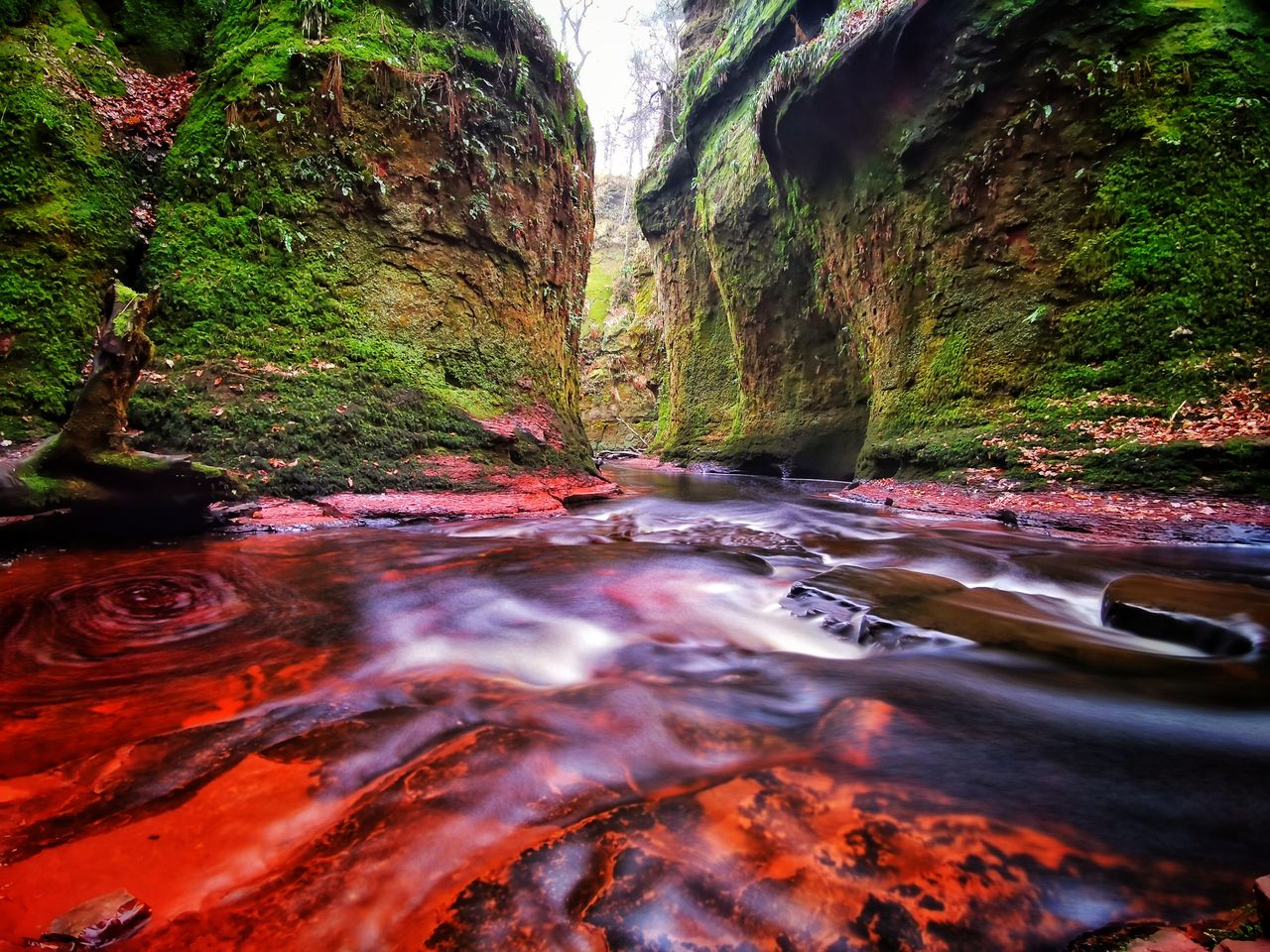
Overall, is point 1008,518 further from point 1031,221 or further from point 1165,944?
point 1165,944

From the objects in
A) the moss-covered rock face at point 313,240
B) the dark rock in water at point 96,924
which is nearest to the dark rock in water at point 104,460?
the moss-covered rock face at point 313,240

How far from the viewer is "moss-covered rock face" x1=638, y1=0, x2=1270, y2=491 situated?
6.04m

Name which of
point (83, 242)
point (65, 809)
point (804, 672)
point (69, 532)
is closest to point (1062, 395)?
point (804, 672)

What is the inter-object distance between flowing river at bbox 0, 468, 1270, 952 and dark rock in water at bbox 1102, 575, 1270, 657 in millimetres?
111

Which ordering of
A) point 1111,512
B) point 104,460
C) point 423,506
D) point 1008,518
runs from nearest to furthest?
point 104,460 → point 1111,512 → point 423,506 → point 1008,518

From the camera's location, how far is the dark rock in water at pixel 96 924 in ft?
3.04

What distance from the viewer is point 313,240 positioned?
6.64 meters

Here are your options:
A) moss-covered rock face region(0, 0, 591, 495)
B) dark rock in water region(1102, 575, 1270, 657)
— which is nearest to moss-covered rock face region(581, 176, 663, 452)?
moss-covered rock face region(0, 0, 591, 495)

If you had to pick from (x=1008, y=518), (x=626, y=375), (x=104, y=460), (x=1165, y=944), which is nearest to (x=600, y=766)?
(x=1165, y=944)

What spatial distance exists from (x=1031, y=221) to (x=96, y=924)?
1034 cm

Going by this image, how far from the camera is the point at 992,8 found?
785cm

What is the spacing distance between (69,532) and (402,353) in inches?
157

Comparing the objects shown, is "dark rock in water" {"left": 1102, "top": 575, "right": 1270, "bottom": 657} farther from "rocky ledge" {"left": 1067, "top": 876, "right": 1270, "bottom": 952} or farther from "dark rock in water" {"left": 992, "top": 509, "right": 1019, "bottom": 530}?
"dark rock in water" {"left": 992, "top": 509, "right": 1019, "bottom": 530}

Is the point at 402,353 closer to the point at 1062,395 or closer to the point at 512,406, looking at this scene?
the point at 512,406
